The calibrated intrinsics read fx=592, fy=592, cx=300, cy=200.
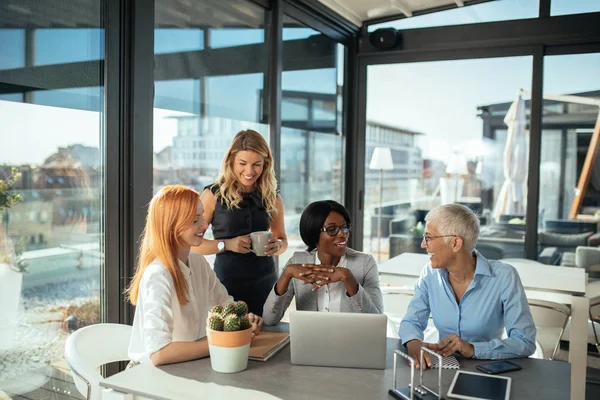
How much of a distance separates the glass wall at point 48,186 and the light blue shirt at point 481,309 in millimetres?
1490

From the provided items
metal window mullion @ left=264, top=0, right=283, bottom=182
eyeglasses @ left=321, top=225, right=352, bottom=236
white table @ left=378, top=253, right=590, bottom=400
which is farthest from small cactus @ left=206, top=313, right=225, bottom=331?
metal window mullion @ left=264, top=0, right=283, bottom=182

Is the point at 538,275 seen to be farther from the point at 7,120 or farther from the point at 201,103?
the point at 7,120

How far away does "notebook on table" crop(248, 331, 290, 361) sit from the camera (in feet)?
6.35

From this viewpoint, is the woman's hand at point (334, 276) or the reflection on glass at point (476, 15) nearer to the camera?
the woman's hand at point (334, 276)

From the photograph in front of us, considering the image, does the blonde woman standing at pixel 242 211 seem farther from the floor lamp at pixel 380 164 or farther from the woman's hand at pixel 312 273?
the floor lamp at pixel 380 164

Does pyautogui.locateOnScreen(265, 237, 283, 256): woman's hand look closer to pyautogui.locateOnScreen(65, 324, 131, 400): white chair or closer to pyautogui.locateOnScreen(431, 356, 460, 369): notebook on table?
pyautogui.locateOnScreen(65, 324, 131, 400): white chair

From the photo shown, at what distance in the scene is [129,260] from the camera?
2.86 m

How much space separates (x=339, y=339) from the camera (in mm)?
1831

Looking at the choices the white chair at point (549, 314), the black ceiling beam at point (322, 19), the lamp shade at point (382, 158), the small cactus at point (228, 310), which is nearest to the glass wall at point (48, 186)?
the small cactus at point (228, 310)

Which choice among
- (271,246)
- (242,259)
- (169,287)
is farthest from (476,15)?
(169,287)

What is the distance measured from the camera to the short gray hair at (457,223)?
7.44 feet

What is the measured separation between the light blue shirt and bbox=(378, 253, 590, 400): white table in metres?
1.04

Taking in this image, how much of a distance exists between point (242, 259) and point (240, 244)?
22 centimetres

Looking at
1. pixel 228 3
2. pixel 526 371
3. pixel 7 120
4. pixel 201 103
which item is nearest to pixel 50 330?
pixel 7 120
